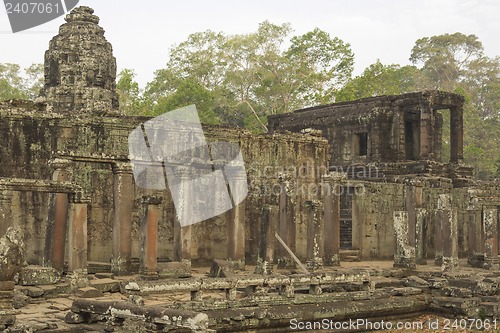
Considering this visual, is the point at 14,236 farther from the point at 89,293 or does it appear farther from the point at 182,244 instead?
the point at 182,244

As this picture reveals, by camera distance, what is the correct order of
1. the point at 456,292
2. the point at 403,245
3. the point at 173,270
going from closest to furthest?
the point at 456,292
the point at 173,270
the point at 403,245

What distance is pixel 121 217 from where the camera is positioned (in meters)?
17.2

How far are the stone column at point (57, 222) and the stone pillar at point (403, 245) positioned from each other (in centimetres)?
993

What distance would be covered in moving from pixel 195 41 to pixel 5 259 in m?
39.2

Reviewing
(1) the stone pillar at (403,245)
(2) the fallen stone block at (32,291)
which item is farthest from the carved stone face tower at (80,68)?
(1) the stone pillar at (403,245)

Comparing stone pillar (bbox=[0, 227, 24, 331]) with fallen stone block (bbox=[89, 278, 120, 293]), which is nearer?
stone pillar (bbox=[0, 227, 24, 331])

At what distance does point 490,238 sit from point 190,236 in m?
9.81

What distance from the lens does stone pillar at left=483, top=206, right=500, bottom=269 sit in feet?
72.9

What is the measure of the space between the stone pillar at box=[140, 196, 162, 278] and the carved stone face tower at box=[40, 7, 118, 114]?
5.40 meters


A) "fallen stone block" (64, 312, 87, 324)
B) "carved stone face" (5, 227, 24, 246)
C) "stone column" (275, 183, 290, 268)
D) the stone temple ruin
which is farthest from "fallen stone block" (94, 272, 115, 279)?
"carved stone face" (5, 227, 24, 246)

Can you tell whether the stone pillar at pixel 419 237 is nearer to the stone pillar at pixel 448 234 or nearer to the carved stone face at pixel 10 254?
the stone pillar at pixel 448 234

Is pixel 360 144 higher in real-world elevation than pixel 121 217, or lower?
higher

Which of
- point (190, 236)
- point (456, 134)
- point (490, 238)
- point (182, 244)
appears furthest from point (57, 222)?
point (456, 134)

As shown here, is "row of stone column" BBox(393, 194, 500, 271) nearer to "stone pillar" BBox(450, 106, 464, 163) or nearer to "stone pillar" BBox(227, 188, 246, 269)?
"stone pillar" BBox(227, 188, 246, 269)
